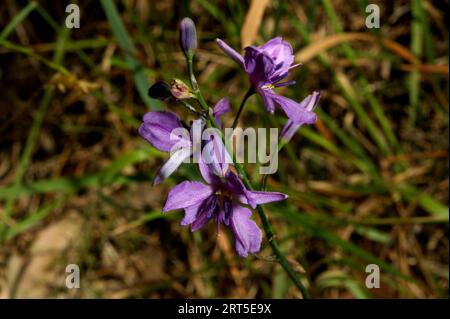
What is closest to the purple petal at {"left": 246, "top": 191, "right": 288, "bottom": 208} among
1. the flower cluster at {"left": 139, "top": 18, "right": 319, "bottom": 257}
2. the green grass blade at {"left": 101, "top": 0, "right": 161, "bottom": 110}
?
the flower cluster at {"left": 139, "top": 18, "right": 319, "bottom": 257}

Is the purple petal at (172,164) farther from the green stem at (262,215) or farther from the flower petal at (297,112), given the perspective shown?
the flower petal at (297,112)

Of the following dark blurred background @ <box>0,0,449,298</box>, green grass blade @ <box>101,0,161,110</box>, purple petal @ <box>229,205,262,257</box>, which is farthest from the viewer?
dark blurred background @ <box>0,0,449,298</box>

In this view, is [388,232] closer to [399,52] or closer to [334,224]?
[334,224]

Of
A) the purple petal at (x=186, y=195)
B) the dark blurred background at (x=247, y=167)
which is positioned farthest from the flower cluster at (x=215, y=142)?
the dark blurred background at (x=247, y=167)

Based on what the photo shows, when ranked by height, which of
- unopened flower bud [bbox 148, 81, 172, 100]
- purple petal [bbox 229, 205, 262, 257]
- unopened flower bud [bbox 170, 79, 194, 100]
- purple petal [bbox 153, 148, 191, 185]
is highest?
unopened flower bud [bbox 148, 81, 172, 100]

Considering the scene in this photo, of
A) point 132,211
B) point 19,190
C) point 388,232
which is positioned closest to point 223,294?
point 132,211

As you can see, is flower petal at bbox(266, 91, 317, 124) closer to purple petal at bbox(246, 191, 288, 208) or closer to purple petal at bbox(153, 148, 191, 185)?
purple petal at bbox(246, 191, 288, 208)

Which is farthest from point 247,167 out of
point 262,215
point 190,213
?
point 190,213
